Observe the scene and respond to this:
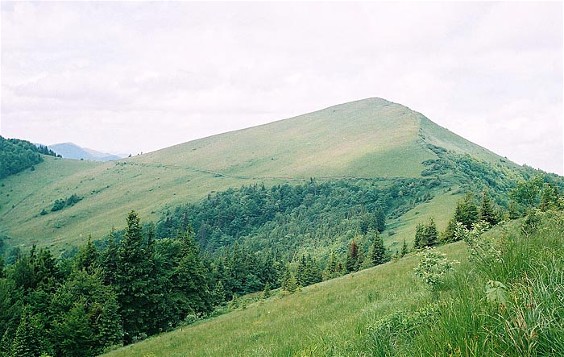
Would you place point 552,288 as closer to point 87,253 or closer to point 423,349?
point 423,349

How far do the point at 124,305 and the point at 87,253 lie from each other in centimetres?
760

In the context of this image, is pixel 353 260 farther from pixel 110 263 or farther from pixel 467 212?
pixel 110 263

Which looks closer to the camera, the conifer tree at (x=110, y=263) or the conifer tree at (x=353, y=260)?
A: the conifer tree at (x=110, y=263)

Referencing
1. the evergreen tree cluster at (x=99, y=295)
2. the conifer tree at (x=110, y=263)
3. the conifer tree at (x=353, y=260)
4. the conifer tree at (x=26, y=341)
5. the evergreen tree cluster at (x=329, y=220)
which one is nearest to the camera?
the conifer tree at (x=26, y=341)

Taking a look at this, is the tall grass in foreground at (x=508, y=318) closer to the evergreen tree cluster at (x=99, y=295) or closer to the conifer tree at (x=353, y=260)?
the evergreen tree cluster at (x=99, y=295)

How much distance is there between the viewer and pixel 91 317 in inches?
1583

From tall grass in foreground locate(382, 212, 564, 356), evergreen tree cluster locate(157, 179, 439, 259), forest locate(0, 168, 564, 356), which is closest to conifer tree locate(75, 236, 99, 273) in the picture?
forest locate(0, 168, 564, 356)

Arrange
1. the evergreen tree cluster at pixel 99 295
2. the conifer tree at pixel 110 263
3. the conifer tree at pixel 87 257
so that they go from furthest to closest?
1. the conifer tree at pixel 87 257
2. the conifer tree at pixel 110 263
3. the evergreen tree cluster at pixel 99 295

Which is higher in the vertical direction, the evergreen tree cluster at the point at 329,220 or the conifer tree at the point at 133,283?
the conifer tree at the point at 133,283

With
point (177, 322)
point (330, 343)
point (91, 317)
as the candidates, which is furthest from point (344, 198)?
point (330, 343)

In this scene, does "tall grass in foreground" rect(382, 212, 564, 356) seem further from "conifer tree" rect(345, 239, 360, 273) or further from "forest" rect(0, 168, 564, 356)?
"conifer tree" rect(345, 239, 360, 273)

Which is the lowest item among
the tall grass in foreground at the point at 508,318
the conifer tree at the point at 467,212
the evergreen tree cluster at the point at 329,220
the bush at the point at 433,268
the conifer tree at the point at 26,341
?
Answer: the evergreen tree cluster at the point at 329,220

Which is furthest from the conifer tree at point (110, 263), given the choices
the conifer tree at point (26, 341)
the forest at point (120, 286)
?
the conifer tree at point (26, 341)

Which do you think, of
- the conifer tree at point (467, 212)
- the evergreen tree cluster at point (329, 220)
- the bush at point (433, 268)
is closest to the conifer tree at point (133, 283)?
the conifer tree at point (467, 212)
